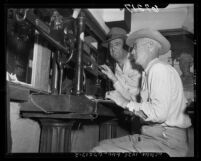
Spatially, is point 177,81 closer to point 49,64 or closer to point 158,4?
point 158,4

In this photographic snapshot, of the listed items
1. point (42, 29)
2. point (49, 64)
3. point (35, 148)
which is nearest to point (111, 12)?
point (49, 64)

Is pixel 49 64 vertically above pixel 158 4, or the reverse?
pixel 158 4

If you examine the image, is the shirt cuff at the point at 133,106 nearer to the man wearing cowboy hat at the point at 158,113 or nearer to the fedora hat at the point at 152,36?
the man wearing cowboy hat at the point at 158,113

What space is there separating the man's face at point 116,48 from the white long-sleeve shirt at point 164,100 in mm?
764

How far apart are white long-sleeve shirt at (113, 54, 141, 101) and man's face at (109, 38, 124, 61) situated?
75 mm

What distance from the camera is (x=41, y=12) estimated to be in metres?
1.02

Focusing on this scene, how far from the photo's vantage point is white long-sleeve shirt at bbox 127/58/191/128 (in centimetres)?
94

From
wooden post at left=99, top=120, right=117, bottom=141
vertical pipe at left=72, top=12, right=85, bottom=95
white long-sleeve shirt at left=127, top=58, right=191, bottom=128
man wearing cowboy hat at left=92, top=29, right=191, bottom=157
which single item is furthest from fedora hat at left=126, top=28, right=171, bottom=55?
wooden post at left=99, top=120, right=117, bottom=141

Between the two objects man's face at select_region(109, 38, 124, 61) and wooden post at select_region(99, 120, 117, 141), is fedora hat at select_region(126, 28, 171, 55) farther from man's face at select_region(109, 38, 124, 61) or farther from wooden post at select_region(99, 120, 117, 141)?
wooden post at select_region(99, 120, 117, 141)

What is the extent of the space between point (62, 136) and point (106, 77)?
738mm

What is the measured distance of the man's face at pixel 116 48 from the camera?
5.83ft

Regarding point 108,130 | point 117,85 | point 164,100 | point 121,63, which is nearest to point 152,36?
point 164,100

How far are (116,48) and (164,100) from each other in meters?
0.94
